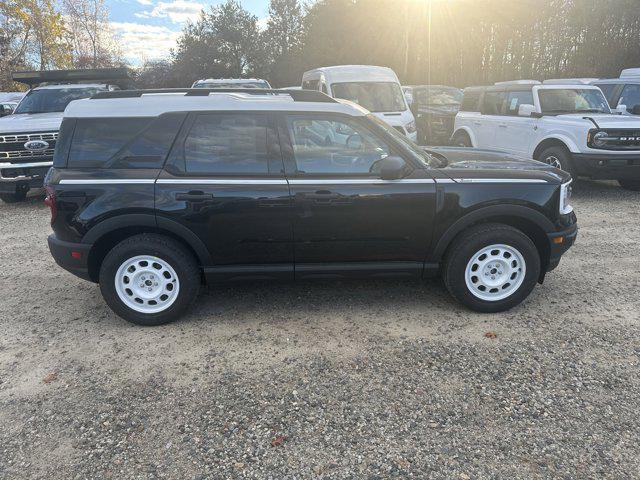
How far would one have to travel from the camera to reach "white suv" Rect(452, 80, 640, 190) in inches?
304

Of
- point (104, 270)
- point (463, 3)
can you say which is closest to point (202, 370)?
point (104, 270)

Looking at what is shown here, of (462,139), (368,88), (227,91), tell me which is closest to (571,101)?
(462,139)

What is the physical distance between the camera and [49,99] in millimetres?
9352

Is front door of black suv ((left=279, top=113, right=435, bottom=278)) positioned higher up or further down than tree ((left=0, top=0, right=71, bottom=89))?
further down

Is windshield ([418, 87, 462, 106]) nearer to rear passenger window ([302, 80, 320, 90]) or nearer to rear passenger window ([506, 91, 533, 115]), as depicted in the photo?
rear passenger window ([302, 80, 320, 90])

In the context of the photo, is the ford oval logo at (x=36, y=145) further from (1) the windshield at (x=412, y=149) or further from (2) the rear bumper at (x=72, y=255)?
(1) the windshield at (x=412, y=149)

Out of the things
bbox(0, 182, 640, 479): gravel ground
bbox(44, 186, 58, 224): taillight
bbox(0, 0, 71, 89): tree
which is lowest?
bbox(0, 182, 640, 479): gravel ground

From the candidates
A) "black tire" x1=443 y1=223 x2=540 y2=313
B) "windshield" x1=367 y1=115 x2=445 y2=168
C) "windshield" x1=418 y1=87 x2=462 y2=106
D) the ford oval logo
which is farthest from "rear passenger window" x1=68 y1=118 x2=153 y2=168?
"windshield" x1=418 y1=87 x2=462 y2=106

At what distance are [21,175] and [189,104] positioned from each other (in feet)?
19.1

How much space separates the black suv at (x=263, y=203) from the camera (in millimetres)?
3697

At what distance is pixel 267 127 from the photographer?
3758mm

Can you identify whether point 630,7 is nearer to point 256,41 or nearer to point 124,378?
point 124,378

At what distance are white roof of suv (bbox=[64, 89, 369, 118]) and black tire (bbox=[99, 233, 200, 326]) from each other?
101 centimetres

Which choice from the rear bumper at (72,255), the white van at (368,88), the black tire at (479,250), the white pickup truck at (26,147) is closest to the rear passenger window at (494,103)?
the white van at (368,88)
